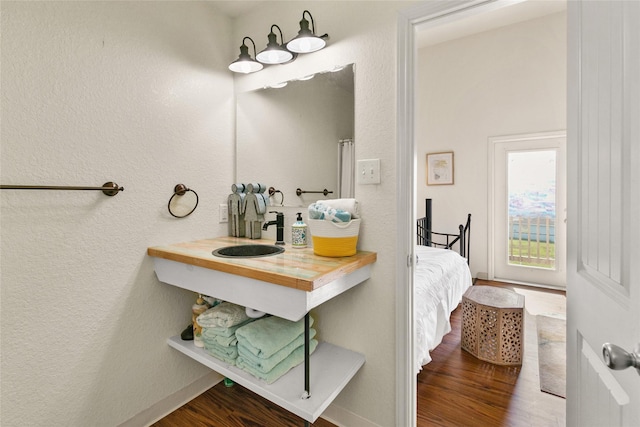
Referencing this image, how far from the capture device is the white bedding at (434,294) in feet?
5.94

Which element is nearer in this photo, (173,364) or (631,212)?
(631,212)

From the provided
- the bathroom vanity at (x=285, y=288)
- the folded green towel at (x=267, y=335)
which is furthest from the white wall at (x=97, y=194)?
the folded green towel at (x=267, y=335)

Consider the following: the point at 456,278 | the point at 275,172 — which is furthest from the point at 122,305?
the point at 456,278

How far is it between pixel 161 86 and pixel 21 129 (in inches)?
25.6

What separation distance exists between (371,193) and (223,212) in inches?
40.9

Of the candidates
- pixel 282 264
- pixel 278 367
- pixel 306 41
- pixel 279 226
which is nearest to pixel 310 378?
pixel 278 367

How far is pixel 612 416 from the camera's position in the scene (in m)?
0.66

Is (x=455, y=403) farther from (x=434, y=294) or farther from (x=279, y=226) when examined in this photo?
(x=279, y=226)

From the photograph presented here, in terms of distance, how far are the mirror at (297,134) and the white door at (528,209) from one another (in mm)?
3191

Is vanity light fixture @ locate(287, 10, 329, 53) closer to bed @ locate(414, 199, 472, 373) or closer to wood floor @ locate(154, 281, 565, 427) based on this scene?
bed @ locate(414, 199, 472, 373)

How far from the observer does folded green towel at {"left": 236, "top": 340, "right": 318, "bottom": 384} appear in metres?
1.34

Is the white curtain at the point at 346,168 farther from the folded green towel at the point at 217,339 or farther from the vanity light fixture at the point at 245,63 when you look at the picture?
the folded green towel at the point at 217,339

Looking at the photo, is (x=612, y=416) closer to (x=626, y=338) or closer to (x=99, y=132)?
(x=626, y=338)

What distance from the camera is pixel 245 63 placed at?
5.78 ft
